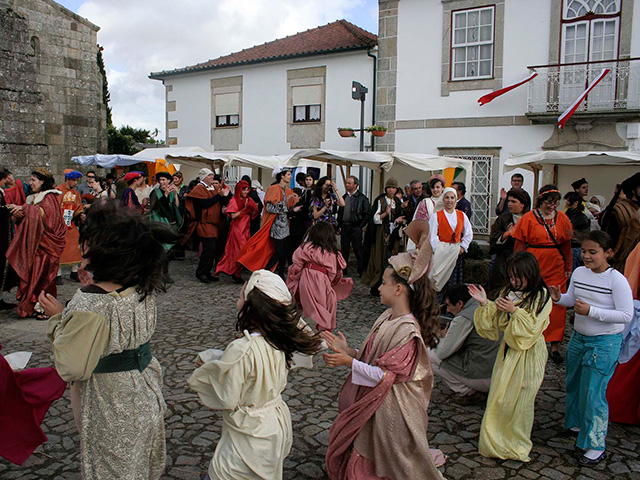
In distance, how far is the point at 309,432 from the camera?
3.92 metres

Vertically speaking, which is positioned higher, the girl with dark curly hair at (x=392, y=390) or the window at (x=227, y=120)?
the window at (x=227, y=120)

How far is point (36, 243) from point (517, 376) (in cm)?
571

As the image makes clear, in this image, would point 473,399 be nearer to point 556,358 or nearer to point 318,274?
point 556,358

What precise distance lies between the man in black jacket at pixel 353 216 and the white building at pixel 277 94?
657 cm

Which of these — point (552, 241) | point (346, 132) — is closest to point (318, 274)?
point (552, 241)

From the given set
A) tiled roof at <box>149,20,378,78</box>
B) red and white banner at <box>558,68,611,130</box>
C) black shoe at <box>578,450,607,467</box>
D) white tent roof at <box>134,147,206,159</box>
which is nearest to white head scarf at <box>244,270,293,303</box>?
black shoe at <box>578,450,607,467</box>

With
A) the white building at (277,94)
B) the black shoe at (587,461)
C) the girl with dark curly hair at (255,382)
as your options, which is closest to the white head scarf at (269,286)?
the girl with dark curly hair at (255,382)

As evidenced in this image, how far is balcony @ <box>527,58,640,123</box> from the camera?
40.6 ft

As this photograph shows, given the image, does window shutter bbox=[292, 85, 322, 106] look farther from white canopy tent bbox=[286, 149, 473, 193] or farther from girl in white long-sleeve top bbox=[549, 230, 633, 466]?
girl in white long-sleeve top bbox=[549, 230, 633, 466]

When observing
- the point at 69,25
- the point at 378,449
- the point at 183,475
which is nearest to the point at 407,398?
the point at 378,449

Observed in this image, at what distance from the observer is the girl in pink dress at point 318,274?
19.5ft

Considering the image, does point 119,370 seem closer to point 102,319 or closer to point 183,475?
point 102,319

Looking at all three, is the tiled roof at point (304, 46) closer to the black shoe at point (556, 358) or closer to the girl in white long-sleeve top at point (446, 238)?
the girl in white long-sleeve top at point (446, 238)

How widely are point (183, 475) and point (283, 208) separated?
591 cm
